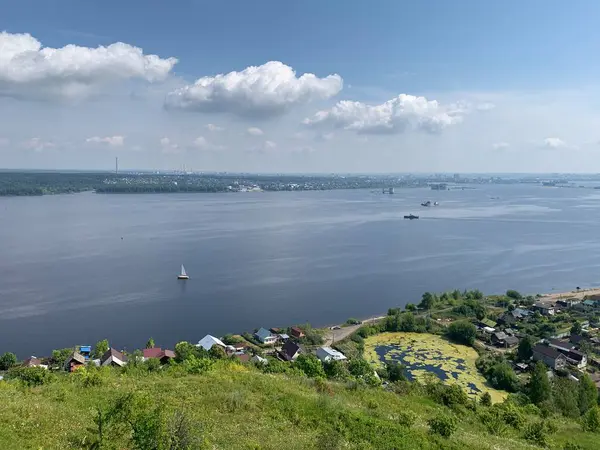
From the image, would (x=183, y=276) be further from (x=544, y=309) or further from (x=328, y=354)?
(x=544, y=309)

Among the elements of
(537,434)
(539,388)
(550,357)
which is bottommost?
(550,357)

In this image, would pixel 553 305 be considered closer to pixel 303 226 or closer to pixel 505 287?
pixel 505 287

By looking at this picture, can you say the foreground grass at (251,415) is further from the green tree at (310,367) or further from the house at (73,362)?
the house at (73,362)

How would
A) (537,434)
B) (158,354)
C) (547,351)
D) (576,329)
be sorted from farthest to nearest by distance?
(576,329) → (547,351) → (158,354) → (537,434)

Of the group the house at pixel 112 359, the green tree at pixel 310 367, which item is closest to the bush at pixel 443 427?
the green tree at pixel 310 367

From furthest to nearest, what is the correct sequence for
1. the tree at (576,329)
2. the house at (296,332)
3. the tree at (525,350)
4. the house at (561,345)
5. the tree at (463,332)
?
the tree at (576,329) < the tree at (463,332) < the house at (296,332) < the house at (561,345) < the tree at (525,350)

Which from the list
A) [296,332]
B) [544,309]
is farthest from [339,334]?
[544,309]
